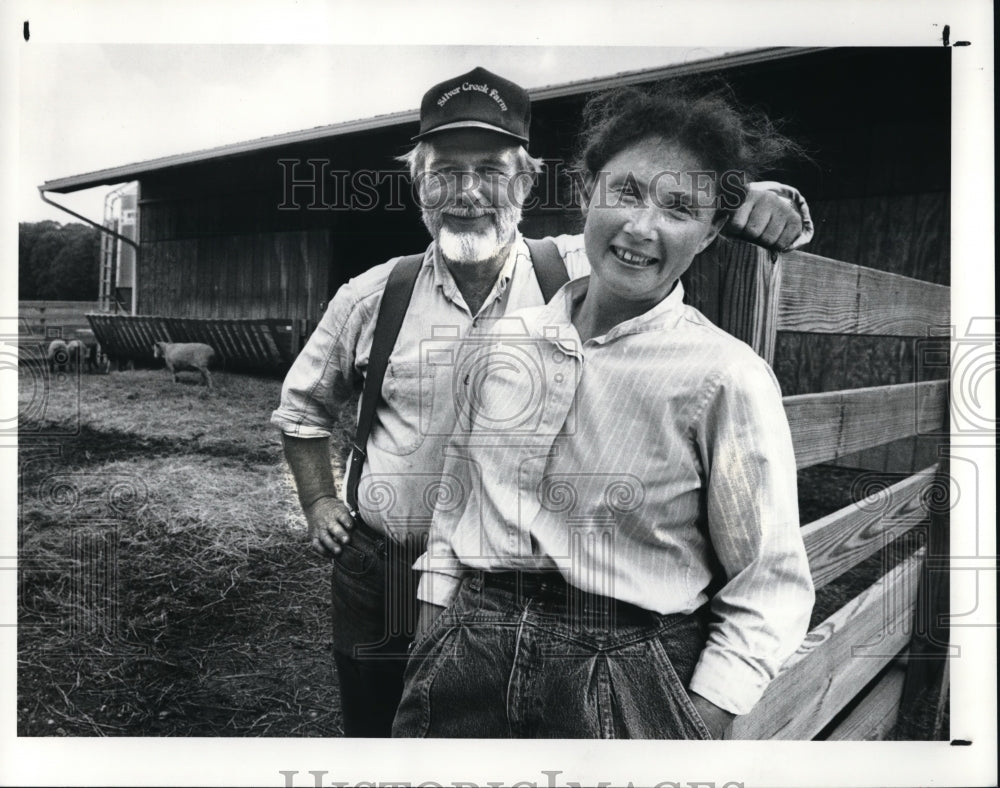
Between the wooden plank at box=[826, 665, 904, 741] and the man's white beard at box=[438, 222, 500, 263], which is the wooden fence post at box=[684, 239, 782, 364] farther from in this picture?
the wooden plank at box=[826, 665, 904, 741]

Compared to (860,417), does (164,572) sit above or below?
below

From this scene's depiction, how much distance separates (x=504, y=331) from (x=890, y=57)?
1.30m

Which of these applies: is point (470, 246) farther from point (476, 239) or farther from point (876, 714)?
point (876, 714)

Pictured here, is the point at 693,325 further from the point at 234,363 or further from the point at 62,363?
the point at 62,363

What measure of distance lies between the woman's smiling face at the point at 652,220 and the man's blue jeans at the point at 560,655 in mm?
722

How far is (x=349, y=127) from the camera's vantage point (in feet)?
7.09

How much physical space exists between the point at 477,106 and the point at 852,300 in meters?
1.12

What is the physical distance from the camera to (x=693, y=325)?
74.6 inches

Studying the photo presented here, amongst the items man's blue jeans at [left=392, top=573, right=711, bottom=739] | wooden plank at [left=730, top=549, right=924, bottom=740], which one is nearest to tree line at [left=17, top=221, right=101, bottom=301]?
man's blue jeans at [left=392, top=573, right=711, bottom=739]

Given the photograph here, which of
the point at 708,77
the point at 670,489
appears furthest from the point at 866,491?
the point at 708,77

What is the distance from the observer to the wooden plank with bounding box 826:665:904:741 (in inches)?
96.2

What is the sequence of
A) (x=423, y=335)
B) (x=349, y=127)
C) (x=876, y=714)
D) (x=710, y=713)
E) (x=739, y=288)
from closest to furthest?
(x=710, y=713) → (x=739, y=288) → (x=423, y=335) → (x=349, y=127) → (x=876, y=714)

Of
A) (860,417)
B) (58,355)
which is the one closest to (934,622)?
(860,417)

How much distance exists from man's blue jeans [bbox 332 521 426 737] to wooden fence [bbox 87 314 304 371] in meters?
0.51
